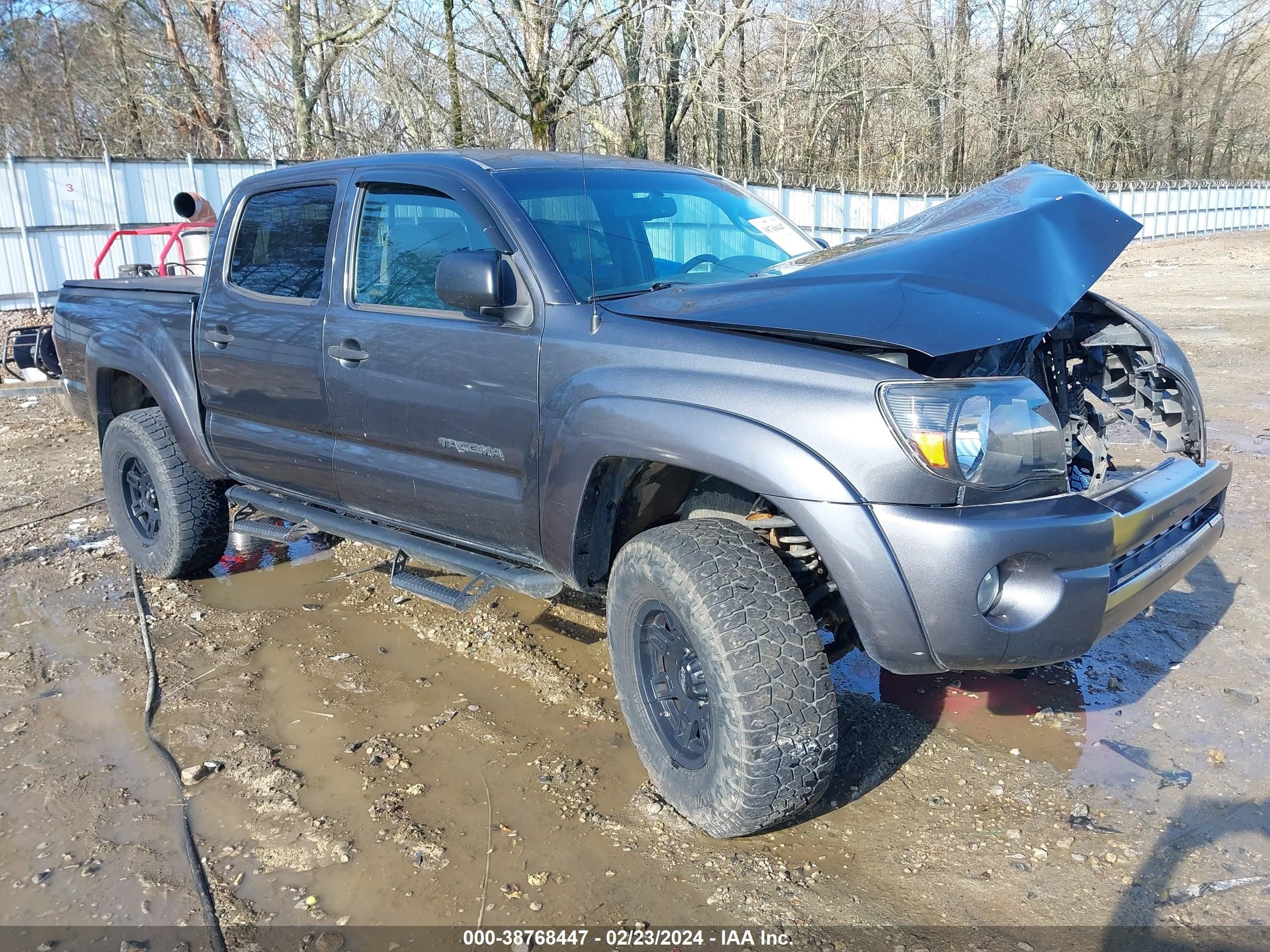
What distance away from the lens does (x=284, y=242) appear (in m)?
4.02

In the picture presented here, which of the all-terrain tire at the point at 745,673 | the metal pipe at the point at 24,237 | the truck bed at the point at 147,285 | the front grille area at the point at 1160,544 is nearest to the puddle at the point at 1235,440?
the front grille area at the point at 1160,544

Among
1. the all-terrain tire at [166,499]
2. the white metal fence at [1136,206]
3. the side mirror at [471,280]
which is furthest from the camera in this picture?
the white metal fence at [1136,206]

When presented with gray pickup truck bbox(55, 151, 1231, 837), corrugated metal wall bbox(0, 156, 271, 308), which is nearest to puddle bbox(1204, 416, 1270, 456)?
gray pickup truck bbox(55, 151, 1231, 837)

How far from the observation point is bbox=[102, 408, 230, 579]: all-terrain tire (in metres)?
4.57

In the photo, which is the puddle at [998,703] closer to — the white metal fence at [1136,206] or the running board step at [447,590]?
the running board step at [447,590]

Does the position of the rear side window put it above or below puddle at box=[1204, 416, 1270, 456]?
above

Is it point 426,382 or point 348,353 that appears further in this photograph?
point 348,353

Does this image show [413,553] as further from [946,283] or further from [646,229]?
[946,283]

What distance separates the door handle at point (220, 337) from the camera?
4098 mm

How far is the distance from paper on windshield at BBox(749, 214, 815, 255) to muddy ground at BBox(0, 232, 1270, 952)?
5.56ft

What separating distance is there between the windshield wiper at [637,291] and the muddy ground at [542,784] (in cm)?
151

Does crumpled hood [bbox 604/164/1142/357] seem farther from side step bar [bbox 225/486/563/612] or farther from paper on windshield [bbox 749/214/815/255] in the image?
side step bar [bbox 225/486/563/612]

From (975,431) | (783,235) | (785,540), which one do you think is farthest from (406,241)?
(975,431)

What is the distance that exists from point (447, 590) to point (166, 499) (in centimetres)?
200
